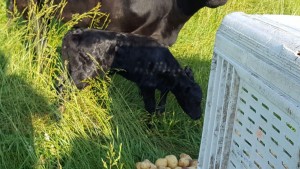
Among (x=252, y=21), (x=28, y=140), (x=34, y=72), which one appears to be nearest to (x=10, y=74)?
(x=34, y=72)

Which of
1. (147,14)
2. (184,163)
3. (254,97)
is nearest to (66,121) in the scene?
(184,163)

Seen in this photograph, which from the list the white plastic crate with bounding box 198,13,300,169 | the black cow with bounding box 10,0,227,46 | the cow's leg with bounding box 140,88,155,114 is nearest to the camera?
the white plastic crate with bounding box 198,13,300,169

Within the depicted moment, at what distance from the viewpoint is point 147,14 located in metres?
5.53

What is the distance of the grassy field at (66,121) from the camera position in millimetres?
3893

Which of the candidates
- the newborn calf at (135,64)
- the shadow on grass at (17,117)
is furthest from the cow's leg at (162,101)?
the shadow on grass at (17,117)

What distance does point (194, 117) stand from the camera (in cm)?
471

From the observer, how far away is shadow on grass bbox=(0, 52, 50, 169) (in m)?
3.84

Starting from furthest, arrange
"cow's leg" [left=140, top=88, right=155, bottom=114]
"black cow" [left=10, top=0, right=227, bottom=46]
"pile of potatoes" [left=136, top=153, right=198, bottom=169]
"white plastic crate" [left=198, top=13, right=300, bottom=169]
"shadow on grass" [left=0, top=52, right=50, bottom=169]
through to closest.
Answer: "black cow" [left=10, top=0, right=227, bottom=46], "cow's leg" [left=140, top=88, right=155, bottom=114], "pile of potatoes" [left=136, top=153, right=198, bottom=169], "shadow on grass" [left=0, top=52, right=50, bottom=169], "white plastic crate" [left=198, top=13, right=300, bottom=169]

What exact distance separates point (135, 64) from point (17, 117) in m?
1.19

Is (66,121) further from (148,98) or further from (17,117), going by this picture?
(148,98)

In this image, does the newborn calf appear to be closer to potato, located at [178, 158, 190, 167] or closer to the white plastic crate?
potato, located at [178, 158, 190, 167]

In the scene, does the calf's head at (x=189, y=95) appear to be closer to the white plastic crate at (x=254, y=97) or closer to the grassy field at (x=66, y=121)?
the grassy field at (x=66, y=121)

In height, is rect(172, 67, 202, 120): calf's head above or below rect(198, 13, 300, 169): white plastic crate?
below

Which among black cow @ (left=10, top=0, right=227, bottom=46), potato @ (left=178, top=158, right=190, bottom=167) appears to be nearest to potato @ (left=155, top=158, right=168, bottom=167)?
potato @ (left=178, top=158, right=190, bottom=167)
